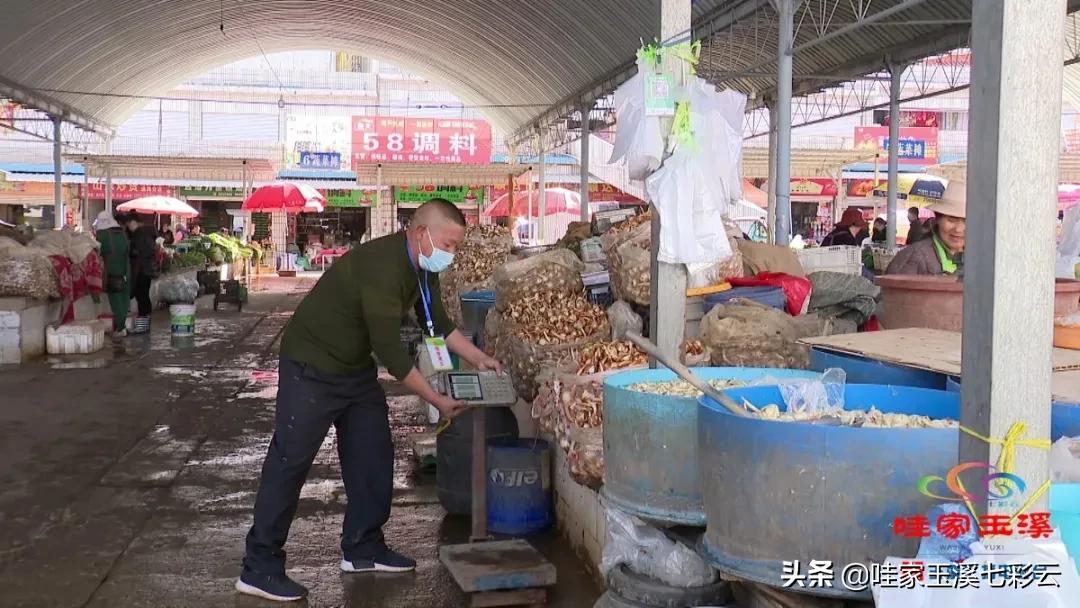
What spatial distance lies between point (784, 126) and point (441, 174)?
13.6 m

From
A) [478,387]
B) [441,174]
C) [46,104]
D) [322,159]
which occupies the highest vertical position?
[46,104]

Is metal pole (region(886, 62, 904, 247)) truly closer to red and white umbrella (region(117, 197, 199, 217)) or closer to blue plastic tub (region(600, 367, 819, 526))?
blue plastic tub (region(600, 367, 819, 526))

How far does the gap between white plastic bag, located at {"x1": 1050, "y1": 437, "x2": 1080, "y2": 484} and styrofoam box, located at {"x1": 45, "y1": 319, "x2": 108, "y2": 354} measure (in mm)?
10998

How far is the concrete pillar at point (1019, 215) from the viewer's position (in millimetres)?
1964

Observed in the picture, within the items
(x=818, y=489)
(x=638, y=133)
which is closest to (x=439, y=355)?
(x=638, y=133)

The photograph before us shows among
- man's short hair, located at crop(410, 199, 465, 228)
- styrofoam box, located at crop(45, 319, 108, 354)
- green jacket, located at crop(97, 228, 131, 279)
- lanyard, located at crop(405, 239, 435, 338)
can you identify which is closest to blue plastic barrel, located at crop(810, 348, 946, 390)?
man's short hair, located at crop(410, 199, 465, 228)

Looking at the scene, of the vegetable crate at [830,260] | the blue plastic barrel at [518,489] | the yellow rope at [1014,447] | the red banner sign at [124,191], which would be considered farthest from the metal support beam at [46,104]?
the yellow rope at [1014,447]

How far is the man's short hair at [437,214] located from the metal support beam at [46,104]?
18.5 meters

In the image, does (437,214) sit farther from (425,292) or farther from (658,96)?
(658,96)

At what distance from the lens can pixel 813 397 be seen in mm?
2664

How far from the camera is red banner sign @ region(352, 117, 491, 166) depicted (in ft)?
98.3

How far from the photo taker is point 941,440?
7.28ft

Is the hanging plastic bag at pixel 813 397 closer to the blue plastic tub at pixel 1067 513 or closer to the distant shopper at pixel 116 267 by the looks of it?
the blue plastic tub at pixel 1067 513

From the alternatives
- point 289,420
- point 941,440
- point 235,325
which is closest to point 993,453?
point 941,440
